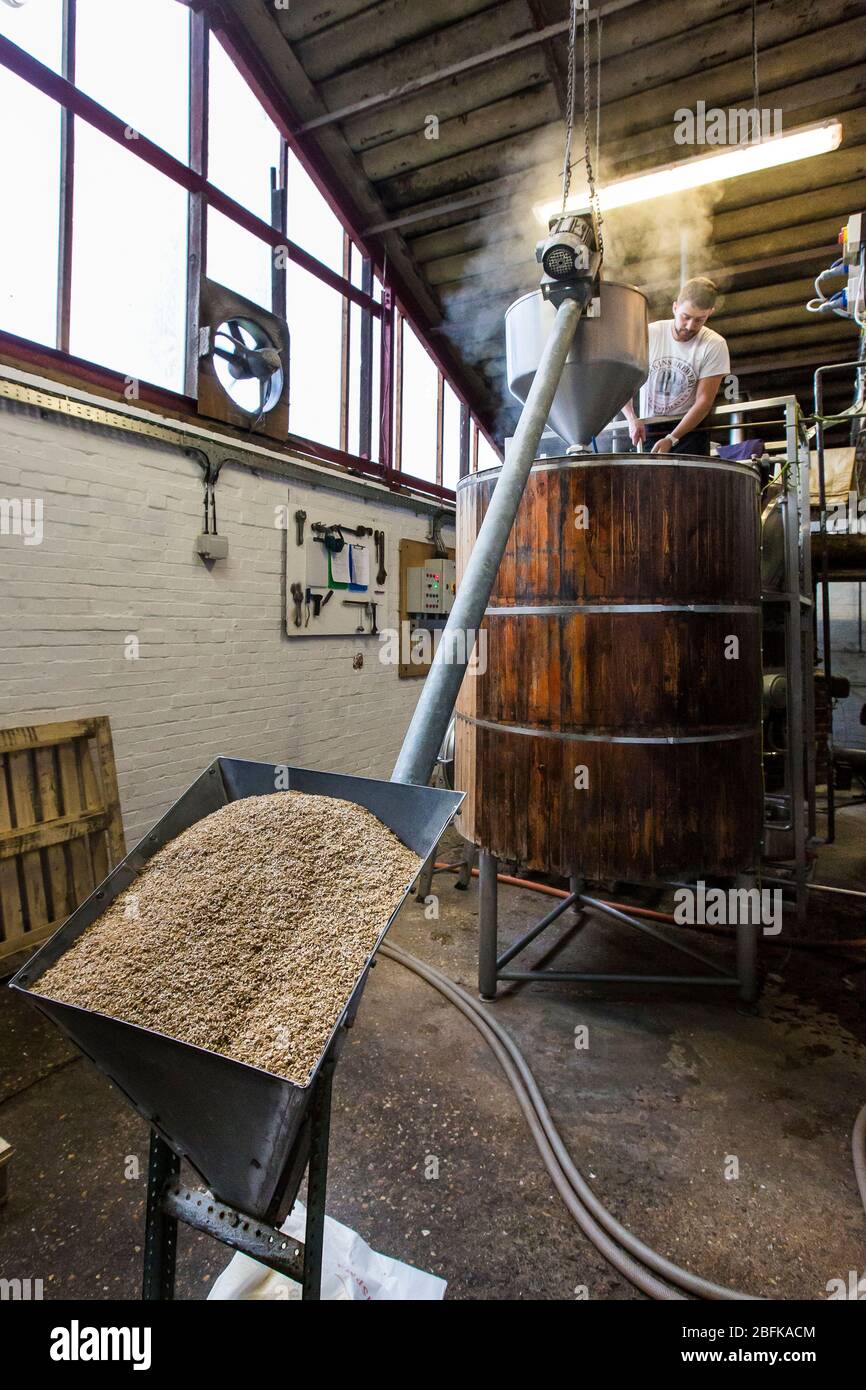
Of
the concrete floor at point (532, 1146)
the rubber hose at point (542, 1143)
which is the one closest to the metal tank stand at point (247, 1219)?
the concrete floor at point (532, 1146)

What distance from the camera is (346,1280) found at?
4.18ft

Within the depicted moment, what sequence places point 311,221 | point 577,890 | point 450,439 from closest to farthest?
point 577,890 → point 311,221 → point 450,439

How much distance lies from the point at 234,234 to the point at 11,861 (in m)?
3.87

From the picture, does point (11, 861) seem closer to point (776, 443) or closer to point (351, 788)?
point (351, 788)

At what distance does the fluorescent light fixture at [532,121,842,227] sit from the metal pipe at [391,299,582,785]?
2.30m

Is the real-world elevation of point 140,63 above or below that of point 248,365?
above

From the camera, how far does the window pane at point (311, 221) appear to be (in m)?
4.80

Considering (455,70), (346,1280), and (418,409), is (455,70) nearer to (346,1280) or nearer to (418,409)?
(418,409)

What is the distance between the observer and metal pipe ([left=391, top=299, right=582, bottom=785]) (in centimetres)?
122

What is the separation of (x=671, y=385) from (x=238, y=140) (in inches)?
130

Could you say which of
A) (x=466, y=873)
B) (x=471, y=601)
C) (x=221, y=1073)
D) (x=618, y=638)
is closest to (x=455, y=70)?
(x=618, y=638)

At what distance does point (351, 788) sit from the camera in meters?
1.20

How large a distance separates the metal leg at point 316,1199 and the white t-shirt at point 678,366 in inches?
123

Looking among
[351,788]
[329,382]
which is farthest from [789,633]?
[329,382]
